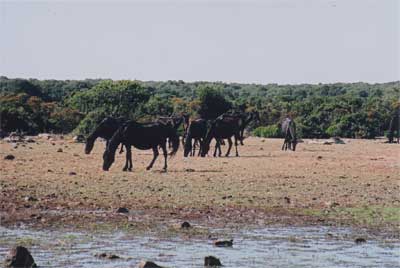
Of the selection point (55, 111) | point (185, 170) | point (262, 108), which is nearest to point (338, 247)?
point (185, 170)

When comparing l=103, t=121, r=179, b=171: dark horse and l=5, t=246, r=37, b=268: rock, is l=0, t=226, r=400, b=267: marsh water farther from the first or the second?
l=103, t=121, r=179, b=171: dark horse

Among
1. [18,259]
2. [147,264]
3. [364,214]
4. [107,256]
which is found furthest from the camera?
[364,214]

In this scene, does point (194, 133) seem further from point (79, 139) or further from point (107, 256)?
point (107, 256)

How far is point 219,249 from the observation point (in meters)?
11.8

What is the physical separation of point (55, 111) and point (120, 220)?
41568mm

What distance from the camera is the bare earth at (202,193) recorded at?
48.1 ft

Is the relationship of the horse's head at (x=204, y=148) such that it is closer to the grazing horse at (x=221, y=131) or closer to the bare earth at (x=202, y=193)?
the grazing horse at (x=221, y=131)

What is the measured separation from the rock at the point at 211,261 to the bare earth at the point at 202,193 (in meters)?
3.20

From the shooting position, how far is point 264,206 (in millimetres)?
16234

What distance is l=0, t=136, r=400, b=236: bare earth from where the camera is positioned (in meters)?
14.7

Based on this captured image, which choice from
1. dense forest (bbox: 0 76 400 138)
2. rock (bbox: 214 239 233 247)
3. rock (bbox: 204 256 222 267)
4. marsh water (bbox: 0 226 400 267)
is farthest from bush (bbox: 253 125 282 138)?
rock (bbox: 204 256 222 267)

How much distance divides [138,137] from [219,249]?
11.5 meters

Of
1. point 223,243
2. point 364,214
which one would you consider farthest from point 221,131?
point 223,243

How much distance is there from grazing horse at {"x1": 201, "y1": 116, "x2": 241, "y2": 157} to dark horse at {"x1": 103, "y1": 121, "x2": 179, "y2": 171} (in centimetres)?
561
